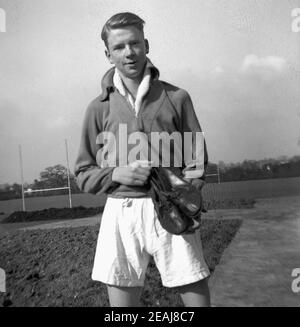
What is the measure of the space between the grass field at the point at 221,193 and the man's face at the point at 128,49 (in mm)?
1160

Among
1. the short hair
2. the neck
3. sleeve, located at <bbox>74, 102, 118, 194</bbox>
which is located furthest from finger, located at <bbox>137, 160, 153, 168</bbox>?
the short hair

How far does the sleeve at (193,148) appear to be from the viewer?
1503 mm

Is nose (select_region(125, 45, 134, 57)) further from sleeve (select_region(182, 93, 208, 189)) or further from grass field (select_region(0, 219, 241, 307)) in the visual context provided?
grass field (select_region(0, 219, 241, 307))

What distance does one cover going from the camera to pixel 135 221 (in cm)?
146

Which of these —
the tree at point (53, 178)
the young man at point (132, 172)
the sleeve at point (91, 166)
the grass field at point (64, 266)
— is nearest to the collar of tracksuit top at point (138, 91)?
the young man at point (132, 172)

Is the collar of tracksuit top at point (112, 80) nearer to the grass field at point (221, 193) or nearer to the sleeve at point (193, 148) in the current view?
the sleeve at point (193, 148)

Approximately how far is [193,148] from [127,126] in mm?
265

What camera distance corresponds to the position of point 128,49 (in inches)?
60.2

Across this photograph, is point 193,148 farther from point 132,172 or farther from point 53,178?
point 53,178

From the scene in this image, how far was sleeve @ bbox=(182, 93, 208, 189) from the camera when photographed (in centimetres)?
150

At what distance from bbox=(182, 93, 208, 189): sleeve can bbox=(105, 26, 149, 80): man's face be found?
230 mm
